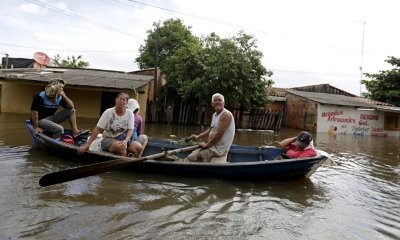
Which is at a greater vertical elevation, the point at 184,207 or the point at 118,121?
the point at 118,121

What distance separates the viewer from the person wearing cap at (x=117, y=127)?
6285 mm

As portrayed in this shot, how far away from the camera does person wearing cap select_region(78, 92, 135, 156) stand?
6285 millimetres

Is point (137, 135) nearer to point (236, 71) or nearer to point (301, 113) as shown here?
point (236, 71)

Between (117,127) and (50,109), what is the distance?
6.64 ft

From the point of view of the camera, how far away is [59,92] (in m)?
7.33

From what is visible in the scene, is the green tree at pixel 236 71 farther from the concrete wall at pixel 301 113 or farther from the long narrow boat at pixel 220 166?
the long narrow boat at pixel 220 166

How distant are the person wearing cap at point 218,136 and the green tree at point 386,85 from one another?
2457cm

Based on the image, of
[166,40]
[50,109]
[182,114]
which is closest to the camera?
[50,109]

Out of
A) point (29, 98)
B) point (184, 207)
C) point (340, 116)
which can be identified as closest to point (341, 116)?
point (340, 116)

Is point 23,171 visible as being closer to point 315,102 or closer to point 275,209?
point 275,209

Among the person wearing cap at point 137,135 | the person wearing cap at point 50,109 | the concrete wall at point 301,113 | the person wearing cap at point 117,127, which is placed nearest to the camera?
the person wearing cap at point 117,127

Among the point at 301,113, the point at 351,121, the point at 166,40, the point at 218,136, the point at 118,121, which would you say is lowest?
the point at 218,136

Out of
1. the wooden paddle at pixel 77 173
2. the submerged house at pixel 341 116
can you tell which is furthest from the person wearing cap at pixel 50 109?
the submerged house at pixel 341 116

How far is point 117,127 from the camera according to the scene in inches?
256
